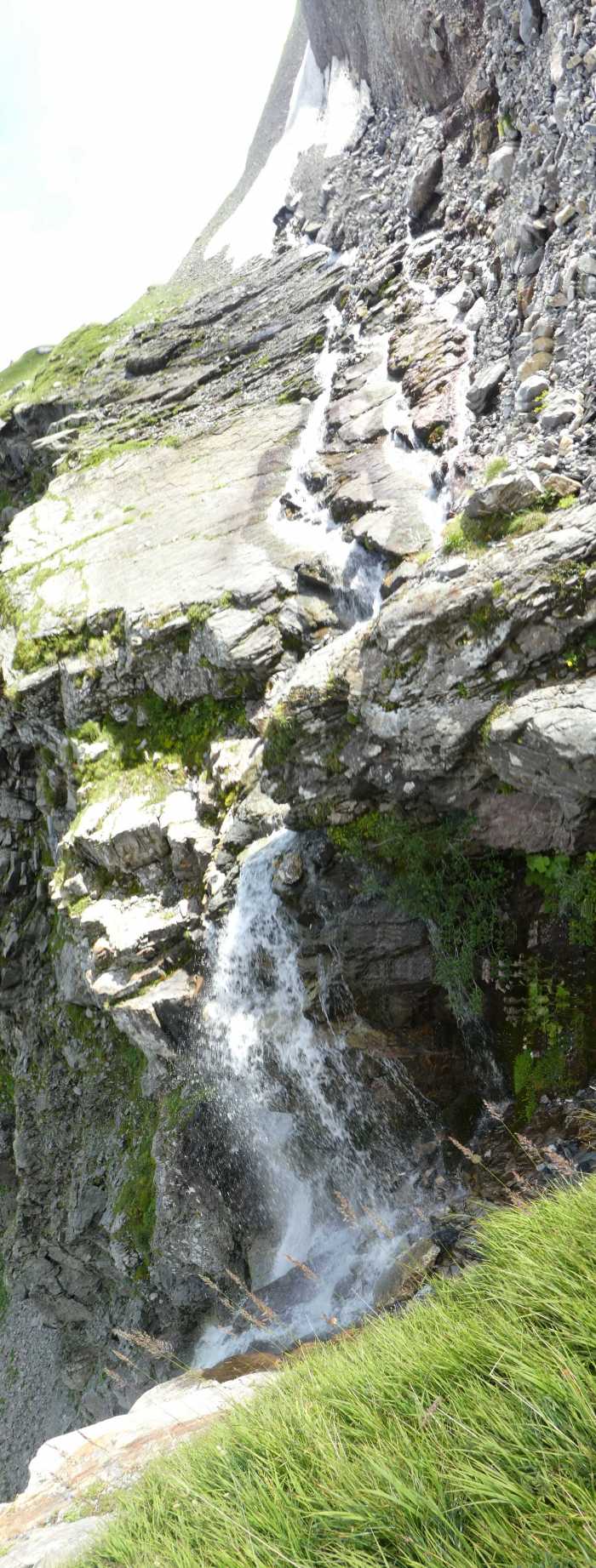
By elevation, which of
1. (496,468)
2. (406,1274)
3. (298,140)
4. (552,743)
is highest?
(298,140)

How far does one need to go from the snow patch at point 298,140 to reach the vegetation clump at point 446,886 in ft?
78.9

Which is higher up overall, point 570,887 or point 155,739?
point 155,739

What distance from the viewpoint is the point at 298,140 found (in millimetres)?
30094

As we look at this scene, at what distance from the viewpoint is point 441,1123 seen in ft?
32.1

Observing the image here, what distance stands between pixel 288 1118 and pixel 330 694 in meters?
5.58

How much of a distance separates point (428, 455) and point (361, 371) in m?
4.83

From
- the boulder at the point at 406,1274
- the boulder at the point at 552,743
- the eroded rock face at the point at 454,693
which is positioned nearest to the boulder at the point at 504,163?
the eroded rock face at the point at 454,693

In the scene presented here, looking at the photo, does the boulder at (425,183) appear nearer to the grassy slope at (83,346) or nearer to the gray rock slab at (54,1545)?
the grassy slope at (83,346)

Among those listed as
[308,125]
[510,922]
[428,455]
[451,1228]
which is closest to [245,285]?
[308,125]

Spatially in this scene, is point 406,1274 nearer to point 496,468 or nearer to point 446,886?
point 446,886

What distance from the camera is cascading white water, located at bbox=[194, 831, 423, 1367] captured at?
9945 millimetres

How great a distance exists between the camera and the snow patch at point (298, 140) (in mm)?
25672

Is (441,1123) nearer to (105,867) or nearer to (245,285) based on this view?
(105,867)

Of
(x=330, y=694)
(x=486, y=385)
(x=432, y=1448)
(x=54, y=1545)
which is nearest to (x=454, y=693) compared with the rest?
(x=330, y=694)
